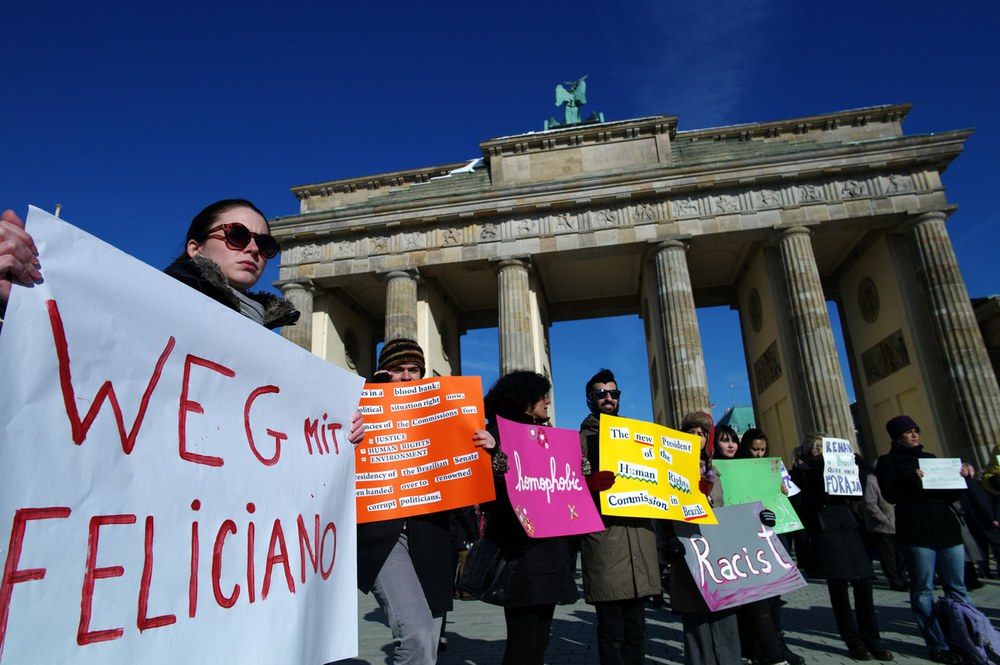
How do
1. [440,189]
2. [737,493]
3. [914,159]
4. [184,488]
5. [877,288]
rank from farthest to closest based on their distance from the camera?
[440,189] → [877,288] → [914,159] → [737,493] → [184,488]

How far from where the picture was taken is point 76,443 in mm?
1070

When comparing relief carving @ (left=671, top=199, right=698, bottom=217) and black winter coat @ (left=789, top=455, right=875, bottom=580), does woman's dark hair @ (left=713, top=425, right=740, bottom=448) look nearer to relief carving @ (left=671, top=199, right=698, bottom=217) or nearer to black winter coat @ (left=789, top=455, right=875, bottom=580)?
black winter coat @ (left=789, top=455, right=875, bottom=580)

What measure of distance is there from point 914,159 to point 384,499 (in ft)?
66.0

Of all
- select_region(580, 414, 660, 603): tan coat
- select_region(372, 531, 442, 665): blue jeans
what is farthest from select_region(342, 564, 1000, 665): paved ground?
select_region(372, 531, 442, 665): blue jeans

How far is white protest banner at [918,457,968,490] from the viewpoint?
182 inches

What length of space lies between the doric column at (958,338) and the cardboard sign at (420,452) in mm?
16793

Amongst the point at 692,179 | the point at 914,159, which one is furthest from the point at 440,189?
the point at 914,159

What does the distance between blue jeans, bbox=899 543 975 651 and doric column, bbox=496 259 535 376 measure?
12.5m

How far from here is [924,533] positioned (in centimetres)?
464

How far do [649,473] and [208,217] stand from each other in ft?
9.90

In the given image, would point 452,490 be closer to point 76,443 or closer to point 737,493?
point 76,443

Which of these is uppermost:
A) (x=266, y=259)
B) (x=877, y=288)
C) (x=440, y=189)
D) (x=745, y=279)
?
(x=440, y=189)

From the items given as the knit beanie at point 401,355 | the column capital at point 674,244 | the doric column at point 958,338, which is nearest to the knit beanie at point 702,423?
the knit beanie at point 401,355

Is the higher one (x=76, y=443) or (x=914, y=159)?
(x=914, y=159)
